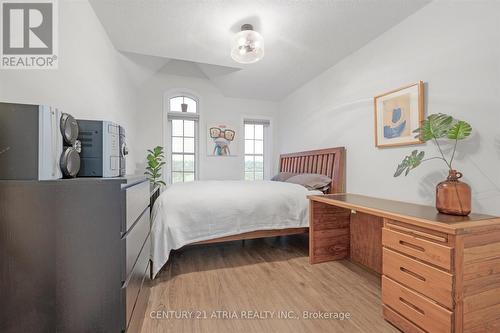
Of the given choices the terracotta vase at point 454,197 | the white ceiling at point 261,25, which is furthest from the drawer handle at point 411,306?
the white ceiling at point 261,25

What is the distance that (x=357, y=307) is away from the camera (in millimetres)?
1582

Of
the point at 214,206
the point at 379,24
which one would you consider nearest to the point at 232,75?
the point at 379,24

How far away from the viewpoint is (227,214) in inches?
86.4

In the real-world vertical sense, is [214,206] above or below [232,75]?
below

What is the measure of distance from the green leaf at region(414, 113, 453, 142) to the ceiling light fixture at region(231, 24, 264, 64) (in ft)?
5.62

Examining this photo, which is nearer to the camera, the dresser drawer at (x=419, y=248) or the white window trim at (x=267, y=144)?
the dresser drawer at (x=419, y=248)

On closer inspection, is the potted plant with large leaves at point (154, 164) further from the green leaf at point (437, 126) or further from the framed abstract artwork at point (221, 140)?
the green leaf at point (437, 126)

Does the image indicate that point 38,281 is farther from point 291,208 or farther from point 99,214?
point 291,208

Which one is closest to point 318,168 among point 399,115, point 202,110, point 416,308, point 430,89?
point 399,115

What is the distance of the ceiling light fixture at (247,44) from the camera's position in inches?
87.9

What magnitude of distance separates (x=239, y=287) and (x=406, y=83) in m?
2.39

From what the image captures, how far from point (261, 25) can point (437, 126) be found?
1875 mm

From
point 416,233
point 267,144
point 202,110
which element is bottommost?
point 416,233

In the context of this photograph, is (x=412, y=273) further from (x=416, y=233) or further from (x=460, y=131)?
(x=460, y=131)
